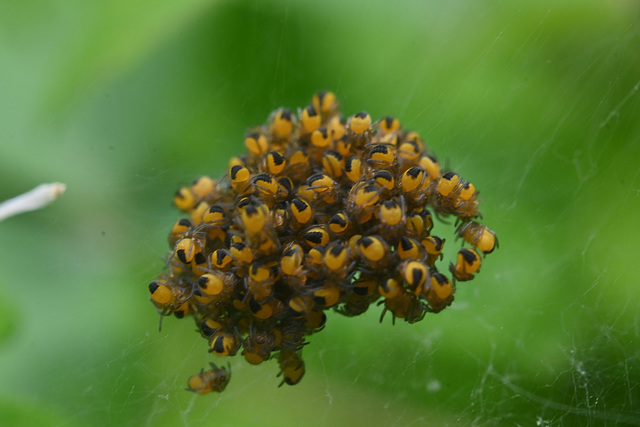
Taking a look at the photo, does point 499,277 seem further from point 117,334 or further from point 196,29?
point 196,29

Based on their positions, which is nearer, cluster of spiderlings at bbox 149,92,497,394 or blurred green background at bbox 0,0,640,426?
cluster of spiderlings at bbox 149,92,497,394

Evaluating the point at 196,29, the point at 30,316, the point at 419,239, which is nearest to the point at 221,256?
the point at 419,239

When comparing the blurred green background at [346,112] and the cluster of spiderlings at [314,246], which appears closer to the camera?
the cluster of spiderlings at [314,246]

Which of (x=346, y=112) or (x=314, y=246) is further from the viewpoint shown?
(x=346, y=112)
